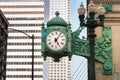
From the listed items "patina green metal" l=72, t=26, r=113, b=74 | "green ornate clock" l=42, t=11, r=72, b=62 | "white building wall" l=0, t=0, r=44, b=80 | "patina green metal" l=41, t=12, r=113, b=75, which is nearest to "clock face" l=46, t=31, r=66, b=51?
"green ornate clock" l=42, t=11, r=72, b=62

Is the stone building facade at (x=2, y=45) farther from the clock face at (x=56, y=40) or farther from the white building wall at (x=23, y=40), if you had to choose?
the clock face at (x=56, y=40)

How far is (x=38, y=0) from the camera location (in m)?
154

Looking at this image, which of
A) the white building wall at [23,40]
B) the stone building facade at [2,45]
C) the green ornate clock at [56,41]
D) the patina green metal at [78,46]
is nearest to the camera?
the green ornate clock at [56,41]

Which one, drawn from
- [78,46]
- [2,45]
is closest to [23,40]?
[2,45]

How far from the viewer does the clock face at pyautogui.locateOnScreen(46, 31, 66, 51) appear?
1894 cm

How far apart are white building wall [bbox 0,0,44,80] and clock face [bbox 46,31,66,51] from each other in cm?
12822

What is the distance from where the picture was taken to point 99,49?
1920 centimetres

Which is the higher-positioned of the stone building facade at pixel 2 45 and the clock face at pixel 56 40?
the clock face at pixel 56 40

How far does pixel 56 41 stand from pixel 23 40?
135 m

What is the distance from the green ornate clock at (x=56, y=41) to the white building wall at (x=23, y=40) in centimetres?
12817

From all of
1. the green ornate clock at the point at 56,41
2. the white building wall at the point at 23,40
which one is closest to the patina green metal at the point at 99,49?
the green ornate clock at the point at 56,41

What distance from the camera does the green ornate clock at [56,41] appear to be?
18859 millimetres

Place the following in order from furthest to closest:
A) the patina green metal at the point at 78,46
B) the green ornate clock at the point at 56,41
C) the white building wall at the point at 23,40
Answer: the white building wall at the point at 23,40 < the patina green metal at the point at 78,46 < the green ornate clock at the point at 56,41

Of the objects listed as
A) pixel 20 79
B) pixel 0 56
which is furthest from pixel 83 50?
pixel 20 79
